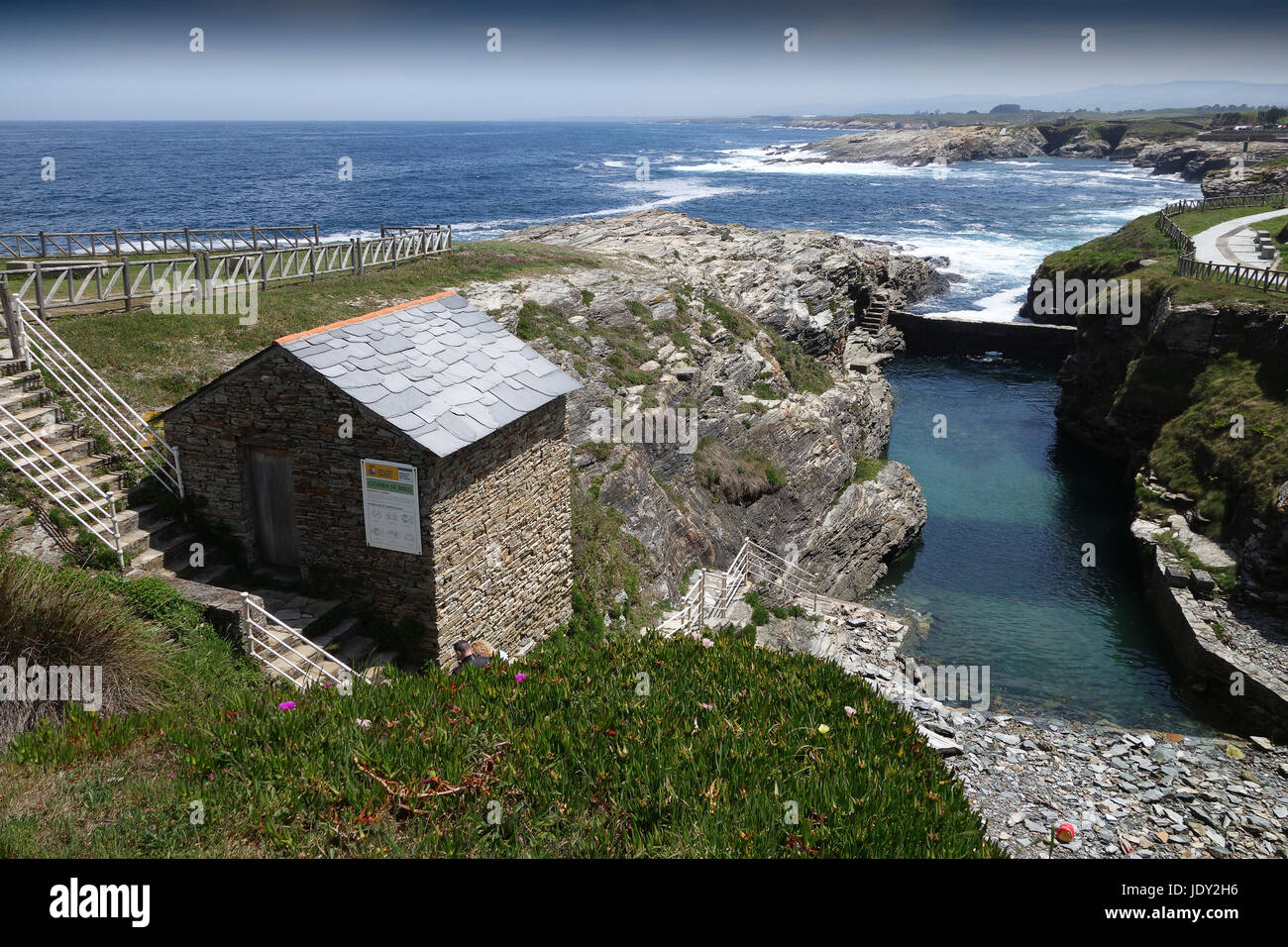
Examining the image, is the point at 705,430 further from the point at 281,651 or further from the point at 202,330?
the point at 281,651

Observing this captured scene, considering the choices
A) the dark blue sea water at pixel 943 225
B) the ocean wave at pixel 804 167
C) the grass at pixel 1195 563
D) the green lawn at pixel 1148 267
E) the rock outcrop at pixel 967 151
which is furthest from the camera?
the rock outcrop at pixel 967 151

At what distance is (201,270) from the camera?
23969 millimetres

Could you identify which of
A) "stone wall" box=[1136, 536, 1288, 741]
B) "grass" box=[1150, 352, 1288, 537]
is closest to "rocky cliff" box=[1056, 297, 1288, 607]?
"grass" box=[1150, 352, 1288, 537]

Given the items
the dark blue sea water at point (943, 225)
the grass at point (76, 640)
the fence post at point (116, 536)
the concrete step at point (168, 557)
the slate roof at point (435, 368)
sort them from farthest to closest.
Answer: the dark blue sea water at point (943, 225), the concrete step at point (168, 557), the fence post at point (116, 536), the slate roof at point (435, 368), the grass at point (76, 640)

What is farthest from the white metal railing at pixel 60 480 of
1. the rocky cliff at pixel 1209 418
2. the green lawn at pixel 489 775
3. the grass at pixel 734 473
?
the rocky cliff at pixel 1209 418

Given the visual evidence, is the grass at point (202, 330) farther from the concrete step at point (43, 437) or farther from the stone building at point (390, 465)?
the stone building at point (390, 465)

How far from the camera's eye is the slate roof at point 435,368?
13.0 m

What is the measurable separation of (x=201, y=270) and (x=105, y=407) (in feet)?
30.8

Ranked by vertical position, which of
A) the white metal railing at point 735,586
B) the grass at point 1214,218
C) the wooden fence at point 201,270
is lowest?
the white metal railing at point 735,586

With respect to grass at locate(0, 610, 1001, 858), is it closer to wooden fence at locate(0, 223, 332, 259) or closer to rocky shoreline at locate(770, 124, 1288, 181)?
wooden fence at locate(0, 223, 332, 259)

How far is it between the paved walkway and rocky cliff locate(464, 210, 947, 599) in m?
20.8

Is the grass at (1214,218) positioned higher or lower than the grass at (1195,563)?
higher

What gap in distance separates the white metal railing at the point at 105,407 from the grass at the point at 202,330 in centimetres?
106
